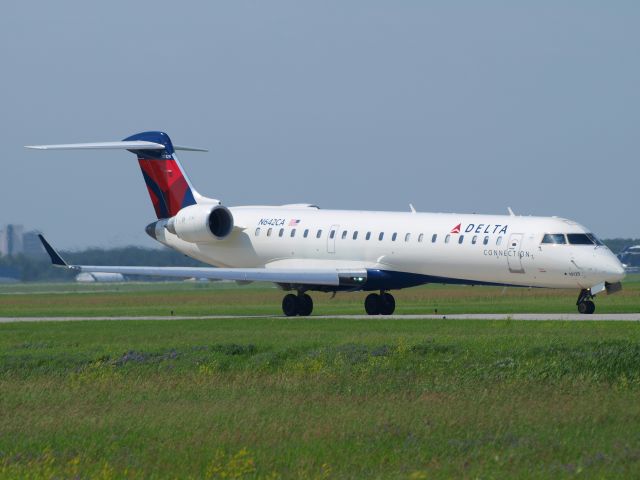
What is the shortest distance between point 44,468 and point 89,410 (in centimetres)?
396

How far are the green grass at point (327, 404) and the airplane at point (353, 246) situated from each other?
23.7 ft

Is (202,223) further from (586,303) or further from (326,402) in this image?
(326,402)

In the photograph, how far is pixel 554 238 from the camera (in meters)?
A: 35.6

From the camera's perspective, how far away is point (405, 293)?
59.9m

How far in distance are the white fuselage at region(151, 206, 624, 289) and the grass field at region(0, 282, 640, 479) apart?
5.94 meters

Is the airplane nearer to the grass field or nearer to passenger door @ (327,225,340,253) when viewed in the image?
passenger door @ (327,225,340,253)

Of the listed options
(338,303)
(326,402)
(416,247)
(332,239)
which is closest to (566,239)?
(416,247)

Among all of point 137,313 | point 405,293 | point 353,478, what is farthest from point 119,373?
point 405,293

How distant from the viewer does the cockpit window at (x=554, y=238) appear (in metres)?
35.5

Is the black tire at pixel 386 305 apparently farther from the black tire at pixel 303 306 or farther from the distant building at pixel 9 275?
the distant building at pixel 9 275

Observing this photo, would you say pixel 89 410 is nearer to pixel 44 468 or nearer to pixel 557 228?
pixel 44 468

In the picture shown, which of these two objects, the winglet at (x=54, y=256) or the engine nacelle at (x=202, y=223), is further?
the engine nacelle at (x=202, y=223)

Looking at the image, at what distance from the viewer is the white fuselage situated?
3538cm

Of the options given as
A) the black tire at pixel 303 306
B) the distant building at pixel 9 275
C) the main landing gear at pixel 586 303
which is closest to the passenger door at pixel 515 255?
the main landing gear at pixel 586 303
